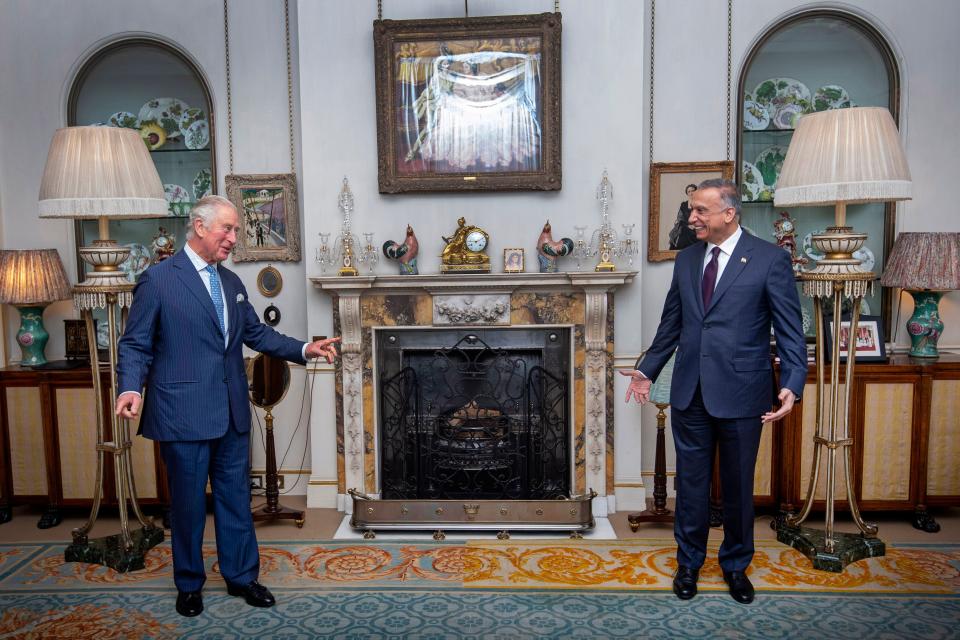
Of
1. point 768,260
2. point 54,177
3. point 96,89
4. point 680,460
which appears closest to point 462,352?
point 680,460

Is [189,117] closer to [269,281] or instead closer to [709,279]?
[269,281]

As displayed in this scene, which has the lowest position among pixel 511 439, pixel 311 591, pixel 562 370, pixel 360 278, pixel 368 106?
pixel 311 591

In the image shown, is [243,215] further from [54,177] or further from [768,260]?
[768,260]

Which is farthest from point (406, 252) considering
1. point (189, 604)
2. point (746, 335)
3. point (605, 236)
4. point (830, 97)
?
point (830, 97)

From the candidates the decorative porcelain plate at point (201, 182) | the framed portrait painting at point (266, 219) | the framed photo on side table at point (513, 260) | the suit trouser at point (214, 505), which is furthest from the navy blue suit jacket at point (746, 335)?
the decorative porcelain plate at point (201, 182)

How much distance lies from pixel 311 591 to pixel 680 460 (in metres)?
1.78

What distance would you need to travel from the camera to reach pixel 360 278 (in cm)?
410

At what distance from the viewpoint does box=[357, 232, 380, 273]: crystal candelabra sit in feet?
14.0

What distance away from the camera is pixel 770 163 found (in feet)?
14.8

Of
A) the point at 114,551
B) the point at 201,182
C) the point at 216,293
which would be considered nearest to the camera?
the point at 216,293

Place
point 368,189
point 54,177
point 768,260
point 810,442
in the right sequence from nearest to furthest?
point 768,260 < point 54,177 < point 810,442 < point 368,189

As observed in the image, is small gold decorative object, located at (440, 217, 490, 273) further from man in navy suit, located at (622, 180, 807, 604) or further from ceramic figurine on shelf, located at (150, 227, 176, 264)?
ceramic figurine on shelf, located at (150, 227, 176, 264)

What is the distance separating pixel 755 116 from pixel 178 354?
144 inches

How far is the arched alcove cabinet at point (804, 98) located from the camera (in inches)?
174
